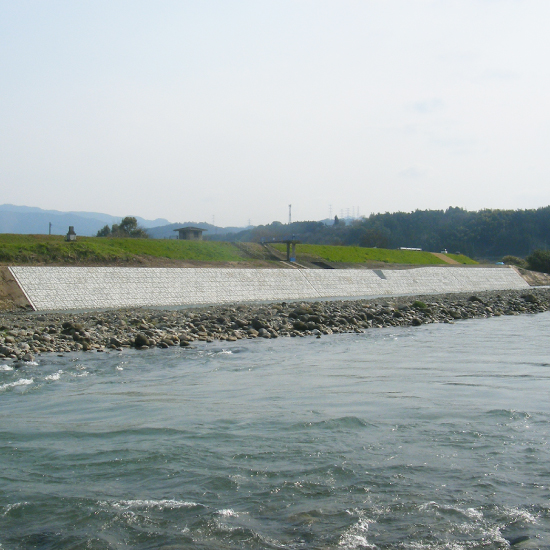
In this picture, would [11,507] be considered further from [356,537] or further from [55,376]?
[55,376]

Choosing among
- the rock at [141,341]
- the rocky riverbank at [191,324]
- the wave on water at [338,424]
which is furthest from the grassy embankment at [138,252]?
the wave on water at [338,424]

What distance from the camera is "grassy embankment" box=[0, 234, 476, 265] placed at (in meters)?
43.6

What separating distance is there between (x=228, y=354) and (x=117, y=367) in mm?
4068

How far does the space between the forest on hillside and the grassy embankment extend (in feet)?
205

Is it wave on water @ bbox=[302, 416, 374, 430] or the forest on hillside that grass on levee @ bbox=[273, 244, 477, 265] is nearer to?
the forest on hillside

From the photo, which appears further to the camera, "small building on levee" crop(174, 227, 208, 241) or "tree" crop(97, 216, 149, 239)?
"tree" crop(97, 216, 149, 239)

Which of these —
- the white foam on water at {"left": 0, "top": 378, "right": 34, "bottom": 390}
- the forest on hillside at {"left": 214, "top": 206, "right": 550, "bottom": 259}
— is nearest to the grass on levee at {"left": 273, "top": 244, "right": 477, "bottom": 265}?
Result: the forest on hillside at {"left": 214, "top": 206, "right": 550, "bottom": 259}

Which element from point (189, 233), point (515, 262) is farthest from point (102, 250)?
point (515, 262)

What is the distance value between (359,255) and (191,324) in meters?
52.9

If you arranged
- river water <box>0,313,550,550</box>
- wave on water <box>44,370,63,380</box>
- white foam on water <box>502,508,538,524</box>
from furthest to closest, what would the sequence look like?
1. wave on water <box>44,370,63,380</box>
2. white foam on water <box>502,508,538,524</box>
3. river water <box>0,313,550,550</box>

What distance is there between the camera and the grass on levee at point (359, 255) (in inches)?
2763

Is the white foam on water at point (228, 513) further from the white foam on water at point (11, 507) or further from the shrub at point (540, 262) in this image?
the shrub at point (540, 262)

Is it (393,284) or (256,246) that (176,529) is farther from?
(256,246)

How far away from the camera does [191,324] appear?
995 inches
